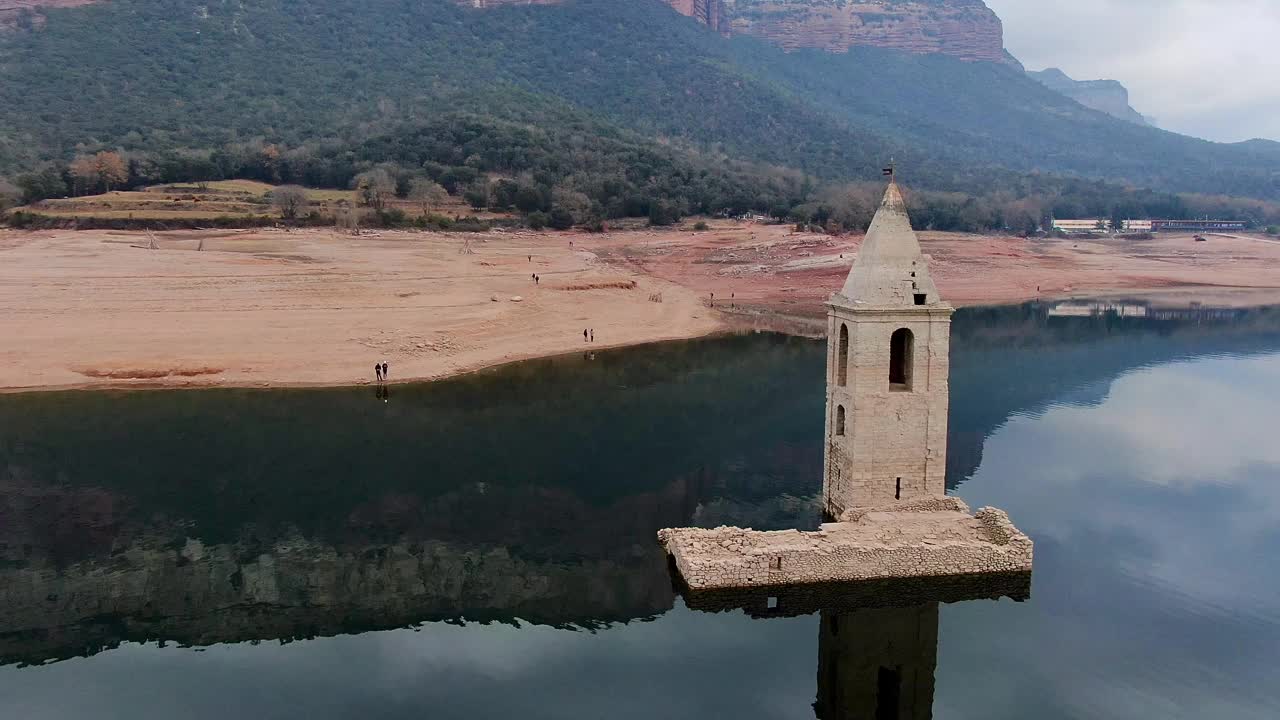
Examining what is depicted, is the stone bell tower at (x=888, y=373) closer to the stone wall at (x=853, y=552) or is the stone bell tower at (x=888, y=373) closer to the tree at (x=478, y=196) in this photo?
the stone wall at (x=853, y=552)

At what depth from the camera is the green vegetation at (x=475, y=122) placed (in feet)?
257

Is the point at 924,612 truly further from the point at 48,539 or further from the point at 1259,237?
the point at 1259,237

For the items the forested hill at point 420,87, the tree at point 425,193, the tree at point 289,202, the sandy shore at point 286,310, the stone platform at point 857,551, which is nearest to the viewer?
the stone platform at point 857,551

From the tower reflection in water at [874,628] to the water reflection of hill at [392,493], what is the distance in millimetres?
2039

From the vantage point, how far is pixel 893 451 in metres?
17.9

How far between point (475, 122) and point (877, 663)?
81875 mm

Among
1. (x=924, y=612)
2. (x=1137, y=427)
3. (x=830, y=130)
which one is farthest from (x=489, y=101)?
(x=924, y=612)

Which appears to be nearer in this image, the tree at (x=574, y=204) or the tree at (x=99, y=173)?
the tree at (x=99, y=173)

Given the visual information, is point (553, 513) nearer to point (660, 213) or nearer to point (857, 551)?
point (857, 551)

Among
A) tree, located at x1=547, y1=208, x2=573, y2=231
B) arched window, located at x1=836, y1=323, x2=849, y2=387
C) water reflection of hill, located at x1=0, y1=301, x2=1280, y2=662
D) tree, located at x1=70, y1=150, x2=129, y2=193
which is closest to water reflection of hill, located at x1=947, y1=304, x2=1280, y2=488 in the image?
water reflection of hill, located at x1=0, y1=301, x2=1280, y2=662

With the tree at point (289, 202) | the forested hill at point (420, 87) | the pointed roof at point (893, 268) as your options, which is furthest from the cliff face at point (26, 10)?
the pointed roof at point (893, 268)

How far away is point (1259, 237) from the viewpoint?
111562 mm

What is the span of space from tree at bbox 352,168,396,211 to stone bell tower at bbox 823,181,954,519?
5537 cm

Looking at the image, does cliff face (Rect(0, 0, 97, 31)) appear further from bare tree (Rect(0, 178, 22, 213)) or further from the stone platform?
the stone platform
